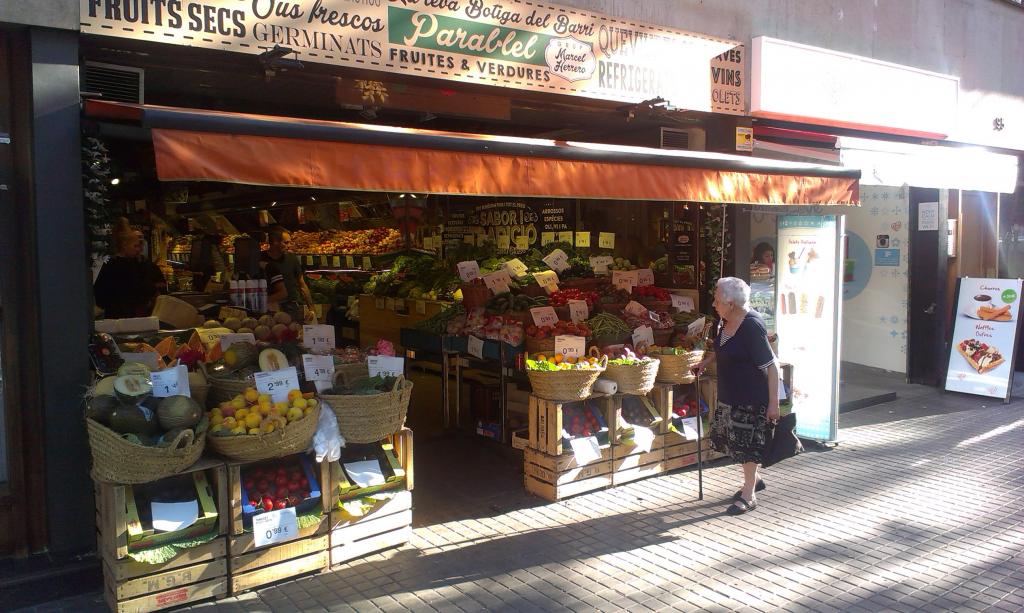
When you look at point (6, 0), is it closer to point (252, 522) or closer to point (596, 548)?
point (252, 522)

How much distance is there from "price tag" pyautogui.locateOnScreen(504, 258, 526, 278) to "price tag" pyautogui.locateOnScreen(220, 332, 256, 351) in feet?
9.80

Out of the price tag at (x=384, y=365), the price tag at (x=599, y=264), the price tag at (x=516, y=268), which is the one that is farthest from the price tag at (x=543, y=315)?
the price tag at (x=384, y=365)

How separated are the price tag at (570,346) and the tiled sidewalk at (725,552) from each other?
1196mm

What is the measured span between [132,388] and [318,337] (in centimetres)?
169

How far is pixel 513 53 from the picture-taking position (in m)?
6.85

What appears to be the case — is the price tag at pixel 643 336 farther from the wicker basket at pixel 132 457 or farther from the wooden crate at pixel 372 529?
the wicker basket at pixel 132 457

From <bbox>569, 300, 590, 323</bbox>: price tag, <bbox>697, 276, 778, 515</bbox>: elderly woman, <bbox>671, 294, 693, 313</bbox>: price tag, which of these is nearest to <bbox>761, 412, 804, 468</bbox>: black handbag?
<bbox>697, 276, 778, 515</bbox>: elderly woman

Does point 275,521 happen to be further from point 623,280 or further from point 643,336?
point 623,280

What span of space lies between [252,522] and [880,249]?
10.3 metres

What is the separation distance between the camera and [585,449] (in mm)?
6109

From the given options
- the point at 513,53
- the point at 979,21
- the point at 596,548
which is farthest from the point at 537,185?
the point at 979,21

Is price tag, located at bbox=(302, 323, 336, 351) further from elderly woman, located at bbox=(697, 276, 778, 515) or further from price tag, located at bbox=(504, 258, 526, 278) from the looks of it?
elderly woman, located at bbox=(697, 276, 778, 515)

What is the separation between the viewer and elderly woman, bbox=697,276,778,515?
559 centimetres

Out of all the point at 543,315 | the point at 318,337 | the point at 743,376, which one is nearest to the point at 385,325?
the point at 543,315
